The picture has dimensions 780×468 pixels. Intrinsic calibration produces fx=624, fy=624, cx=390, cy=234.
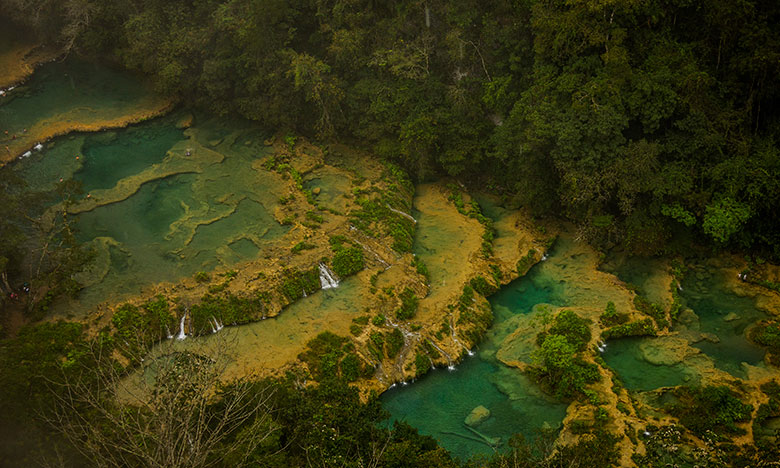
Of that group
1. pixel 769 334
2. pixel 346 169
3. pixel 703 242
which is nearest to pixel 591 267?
pixel 703 242

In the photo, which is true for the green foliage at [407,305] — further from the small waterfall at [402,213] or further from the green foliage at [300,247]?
the small waterfall at [402,213]

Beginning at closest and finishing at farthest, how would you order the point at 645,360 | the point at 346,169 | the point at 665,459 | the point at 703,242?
the point at 665,459 < the point at 645,360 < the point at 703,242 < the point at 346,169

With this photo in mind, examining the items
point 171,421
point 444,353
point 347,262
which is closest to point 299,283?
point 347,262

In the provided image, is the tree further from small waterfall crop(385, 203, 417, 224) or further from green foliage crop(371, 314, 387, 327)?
small waterfall crop(385, 203, 417, 224)

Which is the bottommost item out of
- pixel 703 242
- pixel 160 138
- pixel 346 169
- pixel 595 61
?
pixel 703 242

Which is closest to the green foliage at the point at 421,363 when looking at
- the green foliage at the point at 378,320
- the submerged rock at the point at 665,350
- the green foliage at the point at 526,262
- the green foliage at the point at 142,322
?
the green foliage at the point at 378,320

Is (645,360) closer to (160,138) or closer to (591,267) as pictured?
(591,267)

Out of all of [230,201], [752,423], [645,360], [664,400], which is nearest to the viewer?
[752,423]

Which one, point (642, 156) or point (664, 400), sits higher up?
point (642, 156)
